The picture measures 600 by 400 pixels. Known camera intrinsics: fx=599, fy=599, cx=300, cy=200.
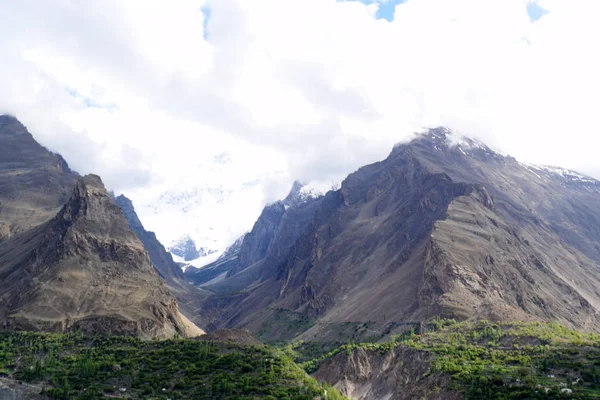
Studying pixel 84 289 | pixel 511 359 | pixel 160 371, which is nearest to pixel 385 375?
pixel 511 359

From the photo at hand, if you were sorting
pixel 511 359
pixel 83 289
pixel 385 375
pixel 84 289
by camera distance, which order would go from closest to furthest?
pixel 511 359 < pixel 385 375 < pixel 83 289 < pixel 84 289

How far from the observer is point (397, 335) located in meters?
166

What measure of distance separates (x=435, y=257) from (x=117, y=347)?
107740 millimetres

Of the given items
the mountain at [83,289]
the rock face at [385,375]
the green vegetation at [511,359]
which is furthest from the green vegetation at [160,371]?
the mountain at [83,289]

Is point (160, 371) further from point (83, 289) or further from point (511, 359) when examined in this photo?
point (83, 289)

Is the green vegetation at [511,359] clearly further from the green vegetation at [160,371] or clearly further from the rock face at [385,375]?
the green vegetation at [160,371]

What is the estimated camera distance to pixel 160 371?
100188 millimetres

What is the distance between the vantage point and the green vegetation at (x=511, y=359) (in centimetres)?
8188

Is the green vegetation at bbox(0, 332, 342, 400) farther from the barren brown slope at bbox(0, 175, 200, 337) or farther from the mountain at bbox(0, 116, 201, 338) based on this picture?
the mountain at bbox(0, 116, 201, 338)

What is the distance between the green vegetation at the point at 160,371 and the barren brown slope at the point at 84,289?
27796 mm

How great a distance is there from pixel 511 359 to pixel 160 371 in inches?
2359

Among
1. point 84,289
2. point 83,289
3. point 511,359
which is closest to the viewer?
point 511,359

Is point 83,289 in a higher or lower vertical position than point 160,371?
higher

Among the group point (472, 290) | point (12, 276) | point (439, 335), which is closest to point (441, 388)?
point (439, 335)
